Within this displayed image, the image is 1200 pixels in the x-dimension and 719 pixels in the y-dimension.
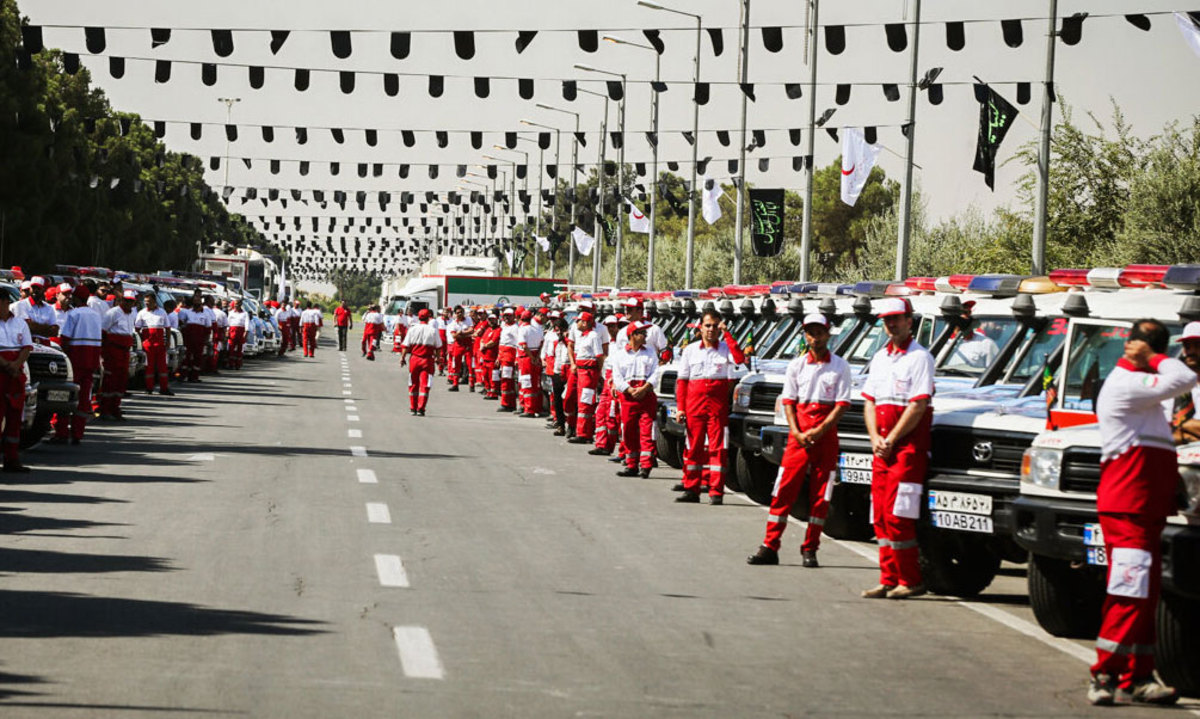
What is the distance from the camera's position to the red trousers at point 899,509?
1189cm

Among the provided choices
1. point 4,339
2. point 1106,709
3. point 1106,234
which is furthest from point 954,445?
point 1106,234

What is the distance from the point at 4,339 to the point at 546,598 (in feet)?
26.4

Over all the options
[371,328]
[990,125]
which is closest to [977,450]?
[990,125]

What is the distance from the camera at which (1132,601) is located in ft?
29.3

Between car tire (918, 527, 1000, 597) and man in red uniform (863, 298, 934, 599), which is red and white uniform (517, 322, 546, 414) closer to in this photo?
car tire (918, 527, 1000, 597)

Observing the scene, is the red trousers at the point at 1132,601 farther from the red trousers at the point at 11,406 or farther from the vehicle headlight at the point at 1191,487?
the red trousers at the point at 11,406

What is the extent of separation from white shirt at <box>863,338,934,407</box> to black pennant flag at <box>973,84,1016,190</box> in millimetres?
17660

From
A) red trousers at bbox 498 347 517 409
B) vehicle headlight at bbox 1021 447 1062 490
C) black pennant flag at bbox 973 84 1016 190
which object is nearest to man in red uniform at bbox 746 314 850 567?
vehicle headlight at bbox 1021 447 1062 490

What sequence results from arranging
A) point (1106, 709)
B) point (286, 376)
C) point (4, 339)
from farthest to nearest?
point (286, 376) → point (4, 339) → point (1106, 709)

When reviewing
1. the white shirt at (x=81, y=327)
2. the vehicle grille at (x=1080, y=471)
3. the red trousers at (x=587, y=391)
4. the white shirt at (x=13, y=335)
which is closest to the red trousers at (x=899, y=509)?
the vehicle grille at (x=1080, y=471)

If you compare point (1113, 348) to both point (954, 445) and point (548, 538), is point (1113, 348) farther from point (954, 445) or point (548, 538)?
point (548, 538)

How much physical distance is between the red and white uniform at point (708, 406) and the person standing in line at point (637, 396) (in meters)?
2.31

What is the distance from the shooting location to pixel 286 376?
45.4m

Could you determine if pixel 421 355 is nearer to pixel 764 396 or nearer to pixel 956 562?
pixel 764 396
